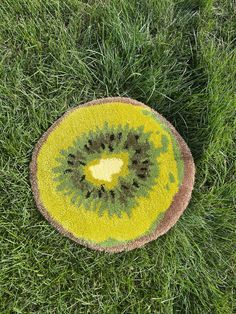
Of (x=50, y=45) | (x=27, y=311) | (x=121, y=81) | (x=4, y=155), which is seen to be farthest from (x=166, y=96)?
(x=27, y=311)

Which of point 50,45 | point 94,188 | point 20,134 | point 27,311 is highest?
point 50,45

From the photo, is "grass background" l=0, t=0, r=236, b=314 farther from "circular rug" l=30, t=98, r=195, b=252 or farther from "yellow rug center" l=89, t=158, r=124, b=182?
"yellow rug center" l=89, t=158, r=124, b=182

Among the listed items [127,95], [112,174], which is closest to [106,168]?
[112,174]

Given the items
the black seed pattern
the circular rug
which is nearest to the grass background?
the circular rug

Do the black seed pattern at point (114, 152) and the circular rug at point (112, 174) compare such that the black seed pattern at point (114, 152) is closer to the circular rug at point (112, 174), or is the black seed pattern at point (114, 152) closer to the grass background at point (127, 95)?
the circular rug at point (112, 174)

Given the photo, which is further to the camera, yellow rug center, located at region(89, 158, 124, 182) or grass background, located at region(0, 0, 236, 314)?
yellow rug center, located at region(89, 158, 124, 182)

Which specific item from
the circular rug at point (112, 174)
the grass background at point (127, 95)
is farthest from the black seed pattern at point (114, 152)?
the grass background at point (127, 95)

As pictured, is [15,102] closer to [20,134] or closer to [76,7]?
[20,134]
